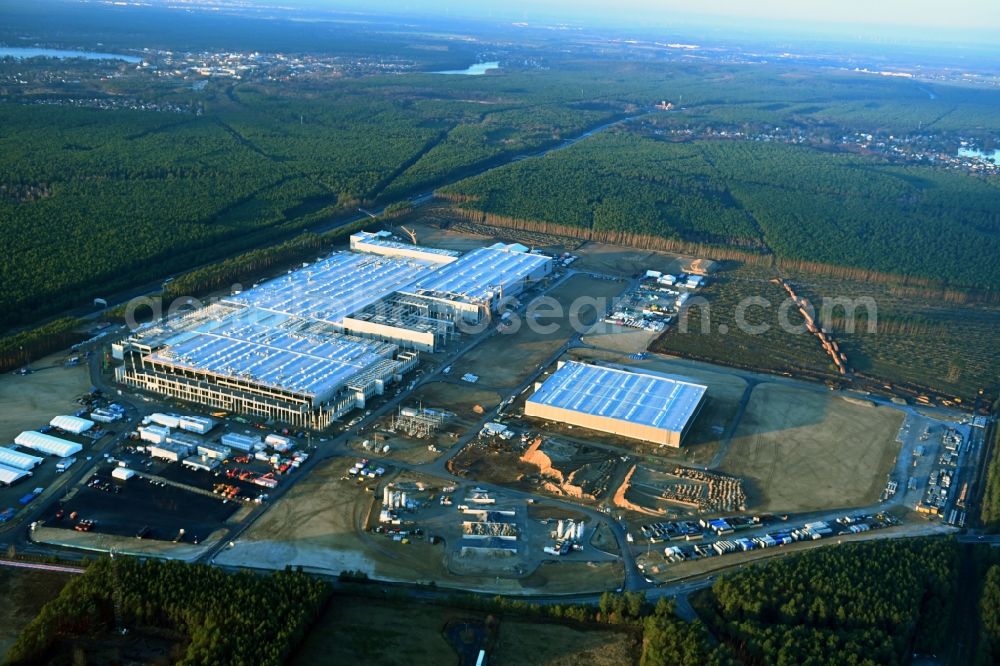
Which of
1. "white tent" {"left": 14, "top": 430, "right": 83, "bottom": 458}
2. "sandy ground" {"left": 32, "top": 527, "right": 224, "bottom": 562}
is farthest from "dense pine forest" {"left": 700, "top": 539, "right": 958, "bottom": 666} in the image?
"white tent" {"left": 14, "top": 430, "right": 83, "bottom": 458}

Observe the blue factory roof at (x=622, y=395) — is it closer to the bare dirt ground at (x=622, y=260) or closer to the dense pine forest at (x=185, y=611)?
the dense pine forest at (x=185, y=611)

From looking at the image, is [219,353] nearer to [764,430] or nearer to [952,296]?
[764,430]

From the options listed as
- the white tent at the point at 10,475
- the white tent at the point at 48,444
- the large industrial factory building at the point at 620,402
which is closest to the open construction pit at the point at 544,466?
the large industrial factory building at the point at 620,402

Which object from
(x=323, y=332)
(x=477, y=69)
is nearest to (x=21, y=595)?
(x=323, y=332)

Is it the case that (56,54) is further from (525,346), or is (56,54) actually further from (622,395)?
(622,395)

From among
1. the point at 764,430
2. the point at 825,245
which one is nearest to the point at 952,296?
the point at 825,245

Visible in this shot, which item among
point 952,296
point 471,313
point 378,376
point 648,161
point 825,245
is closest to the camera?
point 378,376
